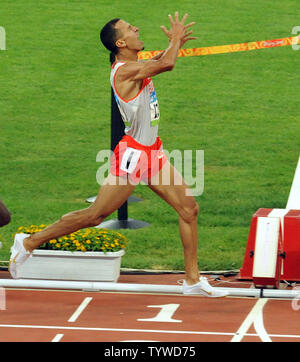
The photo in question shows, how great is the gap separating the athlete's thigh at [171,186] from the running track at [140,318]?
0.97 meters

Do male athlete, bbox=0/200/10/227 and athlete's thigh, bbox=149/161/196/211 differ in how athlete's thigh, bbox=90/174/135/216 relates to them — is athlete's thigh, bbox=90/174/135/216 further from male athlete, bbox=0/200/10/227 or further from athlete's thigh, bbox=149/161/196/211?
male athlete, bbox=0/200/10/227

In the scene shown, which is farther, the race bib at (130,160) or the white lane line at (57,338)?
the race bib at (130,160)

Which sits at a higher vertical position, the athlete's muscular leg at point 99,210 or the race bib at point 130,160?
the race bib at point 130,160

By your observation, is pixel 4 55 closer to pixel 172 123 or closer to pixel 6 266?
pixel 172 123

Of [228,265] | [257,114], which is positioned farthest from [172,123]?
[228,265]

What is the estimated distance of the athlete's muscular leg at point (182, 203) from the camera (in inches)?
399

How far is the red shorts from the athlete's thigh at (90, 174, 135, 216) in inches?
2.4

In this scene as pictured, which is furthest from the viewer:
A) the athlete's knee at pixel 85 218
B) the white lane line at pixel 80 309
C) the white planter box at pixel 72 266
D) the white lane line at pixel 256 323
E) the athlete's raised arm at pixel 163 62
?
the white planter box at pixel 72 266

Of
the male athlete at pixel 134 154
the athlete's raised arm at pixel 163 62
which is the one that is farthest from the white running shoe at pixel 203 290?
the athlete's raised arm at pixel 163 62

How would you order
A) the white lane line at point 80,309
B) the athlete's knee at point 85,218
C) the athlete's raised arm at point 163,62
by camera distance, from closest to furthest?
the athlete's raised arm at point 163,62
the white lane line at point 80,309
the athlete's knee at point 85,218

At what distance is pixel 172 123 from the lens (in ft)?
66.1

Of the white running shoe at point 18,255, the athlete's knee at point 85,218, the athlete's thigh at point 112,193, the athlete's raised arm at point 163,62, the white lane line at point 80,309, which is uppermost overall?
the athlete's raised arm at point 163,62

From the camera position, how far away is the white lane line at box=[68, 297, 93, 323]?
9.98 m

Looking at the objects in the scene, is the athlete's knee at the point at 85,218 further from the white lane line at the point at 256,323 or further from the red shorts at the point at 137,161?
the white lane line at the point at 256,323
